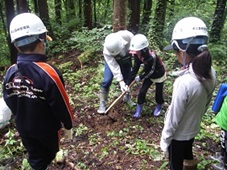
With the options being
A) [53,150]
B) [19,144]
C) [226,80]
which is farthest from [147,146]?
[226,80]

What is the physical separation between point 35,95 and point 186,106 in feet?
5.11

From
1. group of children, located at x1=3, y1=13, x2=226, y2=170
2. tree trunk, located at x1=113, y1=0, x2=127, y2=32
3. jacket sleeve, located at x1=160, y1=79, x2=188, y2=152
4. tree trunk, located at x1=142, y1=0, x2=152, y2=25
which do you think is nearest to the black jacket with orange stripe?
group of children, located at x1=3, y1=13, x2=226, y2=170

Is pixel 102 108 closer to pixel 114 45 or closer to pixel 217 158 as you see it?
pixel 114 45

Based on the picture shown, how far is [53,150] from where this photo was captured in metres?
3.07

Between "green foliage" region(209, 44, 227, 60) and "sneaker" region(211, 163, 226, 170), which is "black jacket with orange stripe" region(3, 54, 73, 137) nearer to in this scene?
"sneaker" region(211, 163, 226, 170)

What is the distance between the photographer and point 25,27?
2.56 meters

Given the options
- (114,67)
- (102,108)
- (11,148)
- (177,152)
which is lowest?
(11,148)

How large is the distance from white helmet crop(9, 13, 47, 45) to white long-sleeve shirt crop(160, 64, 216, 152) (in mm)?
1531

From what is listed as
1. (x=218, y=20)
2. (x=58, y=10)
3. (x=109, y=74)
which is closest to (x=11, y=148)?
(x=109, y=74)

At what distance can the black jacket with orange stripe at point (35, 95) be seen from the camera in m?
2.55

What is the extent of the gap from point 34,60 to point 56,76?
0.89ft

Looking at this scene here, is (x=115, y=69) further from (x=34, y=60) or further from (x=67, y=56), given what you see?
(x=67, y=56)

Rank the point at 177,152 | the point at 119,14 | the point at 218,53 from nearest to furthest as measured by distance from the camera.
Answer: the point at 177,152
the point at 119,14
the point at 218,53

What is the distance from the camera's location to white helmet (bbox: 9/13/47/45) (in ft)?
8.35
